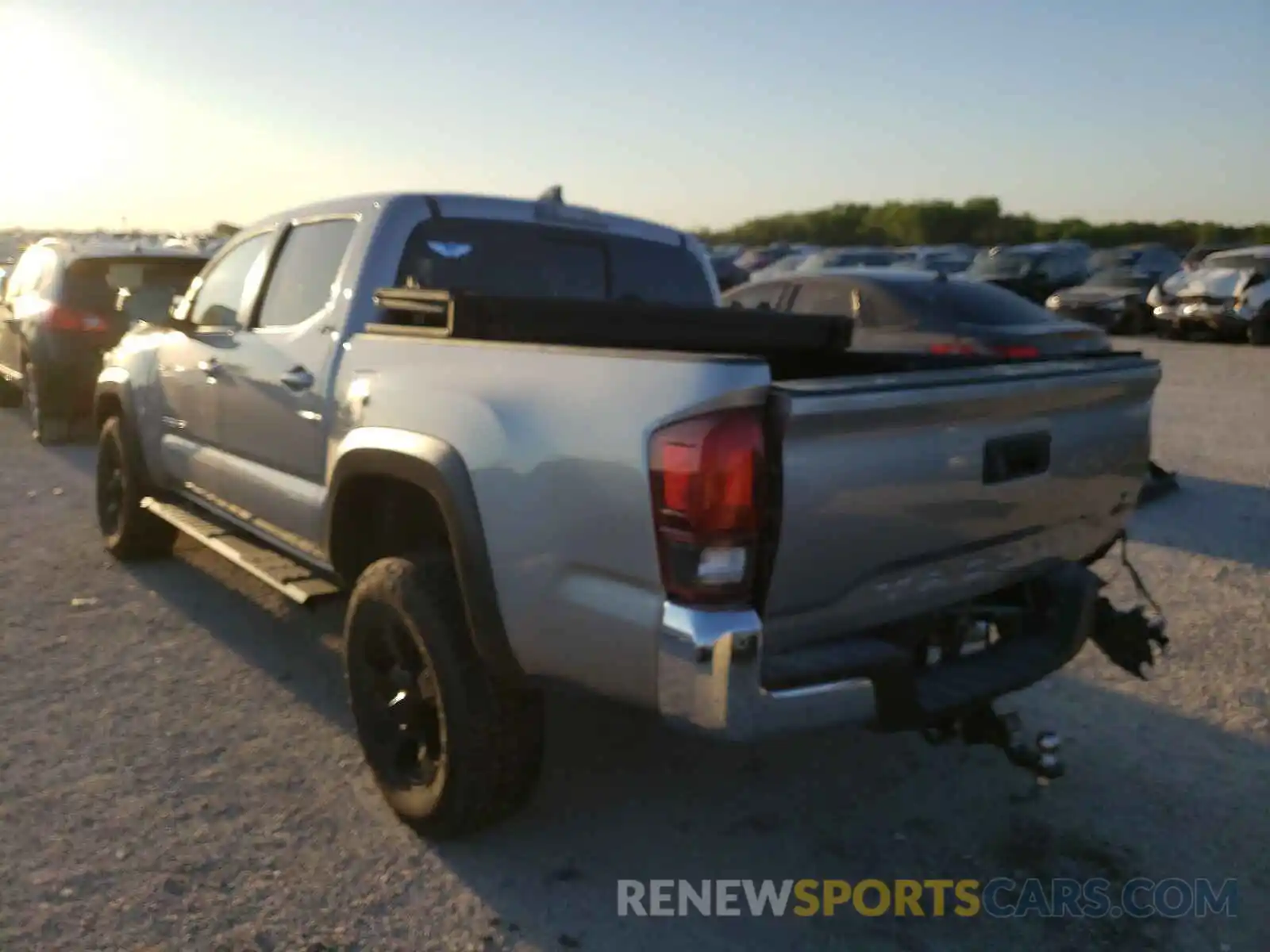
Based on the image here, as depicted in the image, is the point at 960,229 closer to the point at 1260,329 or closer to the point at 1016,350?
the point at 1260,329

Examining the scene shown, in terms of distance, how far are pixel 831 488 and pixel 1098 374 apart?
3.84ft

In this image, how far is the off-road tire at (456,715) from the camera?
3.02 metres

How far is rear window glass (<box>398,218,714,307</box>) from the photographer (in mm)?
3949

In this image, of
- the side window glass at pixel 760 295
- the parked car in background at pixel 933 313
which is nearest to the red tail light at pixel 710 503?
the parked car in background at pixel 933 313

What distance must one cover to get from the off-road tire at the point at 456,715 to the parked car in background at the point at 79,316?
6789 millimetres

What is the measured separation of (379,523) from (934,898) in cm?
208

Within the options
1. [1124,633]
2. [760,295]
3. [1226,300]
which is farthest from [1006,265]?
[1124,633]

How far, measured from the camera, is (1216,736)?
157 inches

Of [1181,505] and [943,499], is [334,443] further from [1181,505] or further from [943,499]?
[1181,505]

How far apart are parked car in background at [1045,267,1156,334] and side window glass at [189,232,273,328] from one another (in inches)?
645

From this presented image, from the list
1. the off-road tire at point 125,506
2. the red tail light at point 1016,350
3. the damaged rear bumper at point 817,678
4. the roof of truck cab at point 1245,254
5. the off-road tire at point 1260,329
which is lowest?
the off-road tire at point 1260,329

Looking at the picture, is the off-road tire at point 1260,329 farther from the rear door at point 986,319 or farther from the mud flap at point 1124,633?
the mud flap at point 1124,633

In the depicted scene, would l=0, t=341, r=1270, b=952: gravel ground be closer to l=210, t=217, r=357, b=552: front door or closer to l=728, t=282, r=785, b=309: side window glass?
l=210, t=217, r=357, b=552: front door

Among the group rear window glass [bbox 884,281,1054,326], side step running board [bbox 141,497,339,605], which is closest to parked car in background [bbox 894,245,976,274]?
rear window glass [bbox 884,281,1054,326]
